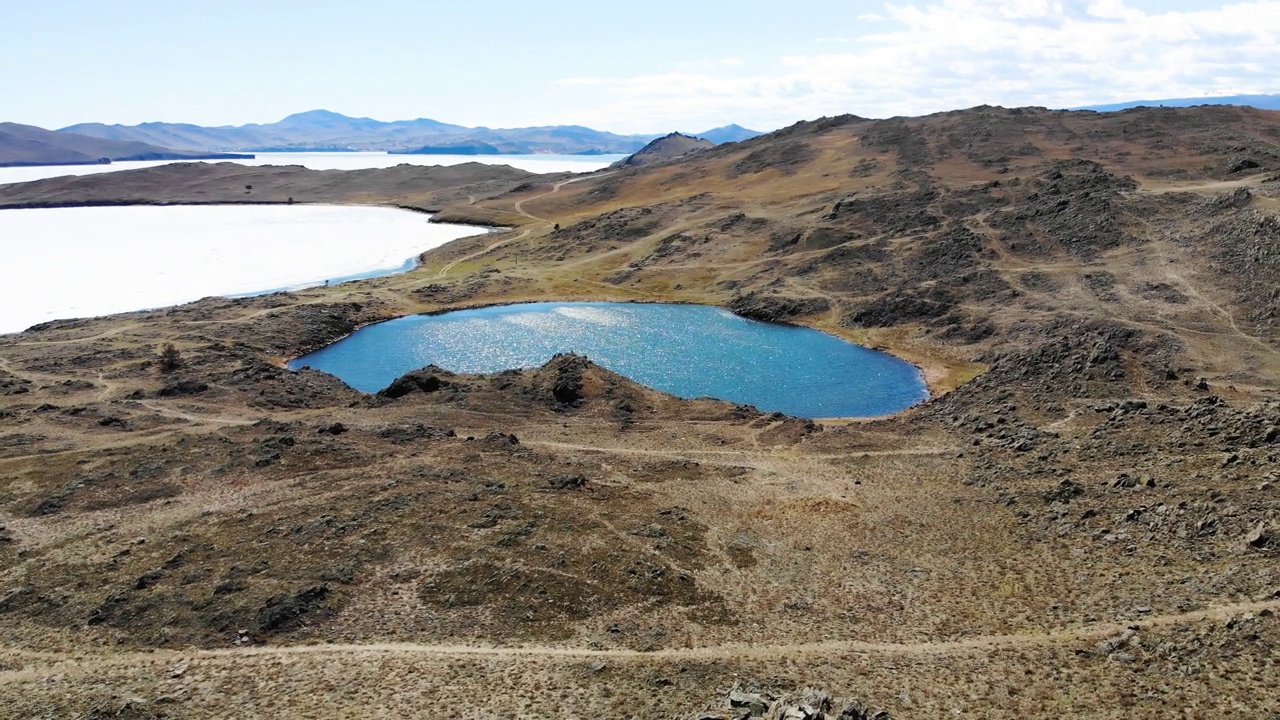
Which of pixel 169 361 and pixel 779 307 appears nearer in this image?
pixel 169 361

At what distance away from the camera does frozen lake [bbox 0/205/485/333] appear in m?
108

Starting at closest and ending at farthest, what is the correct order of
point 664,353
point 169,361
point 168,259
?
1. point 169,361
2. point 664,353
3. point 168,259

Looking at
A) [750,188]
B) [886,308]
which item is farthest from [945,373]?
[750,188]

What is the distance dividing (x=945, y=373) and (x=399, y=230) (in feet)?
483

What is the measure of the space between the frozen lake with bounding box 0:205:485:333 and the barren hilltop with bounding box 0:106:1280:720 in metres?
24.1

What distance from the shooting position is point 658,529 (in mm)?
38062

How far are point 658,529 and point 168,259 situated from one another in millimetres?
136442

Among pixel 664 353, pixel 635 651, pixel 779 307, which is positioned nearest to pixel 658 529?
pixel 635 651

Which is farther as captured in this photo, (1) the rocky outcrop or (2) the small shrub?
(1) the rocky outcrop

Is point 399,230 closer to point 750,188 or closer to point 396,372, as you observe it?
point 750,188

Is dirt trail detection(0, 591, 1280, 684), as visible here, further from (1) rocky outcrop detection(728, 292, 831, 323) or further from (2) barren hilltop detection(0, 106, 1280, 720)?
(1) rocky outcrop detection(728, 292, 831, 323)

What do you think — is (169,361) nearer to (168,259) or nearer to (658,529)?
(658,529)

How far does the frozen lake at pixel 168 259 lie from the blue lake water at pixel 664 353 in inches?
1424

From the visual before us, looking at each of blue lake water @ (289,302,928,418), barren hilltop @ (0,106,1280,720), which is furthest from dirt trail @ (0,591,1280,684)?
blue lake water @ (289,302,928,418)
